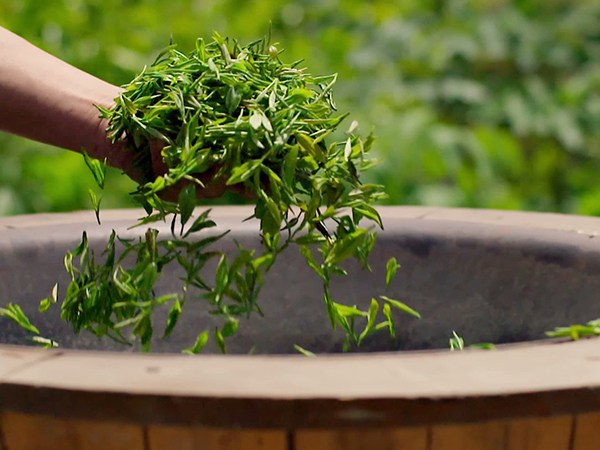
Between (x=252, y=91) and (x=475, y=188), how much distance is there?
247 centimetres

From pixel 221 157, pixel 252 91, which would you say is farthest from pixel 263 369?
pixel 252 91

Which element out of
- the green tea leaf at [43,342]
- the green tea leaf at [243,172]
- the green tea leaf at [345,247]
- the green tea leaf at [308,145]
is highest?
the green tea leaf at [308,145]

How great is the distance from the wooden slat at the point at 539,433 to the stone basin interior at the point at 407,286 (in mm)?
747

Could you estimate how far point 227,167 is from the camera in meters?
1.16

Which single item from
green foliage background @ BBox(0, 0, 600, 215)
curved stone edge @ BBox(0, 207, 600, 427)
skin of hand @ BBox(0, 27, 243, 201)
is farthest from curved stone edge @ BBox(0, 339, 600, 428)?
green foliage background @ BBox(0, 0, 600, 215)

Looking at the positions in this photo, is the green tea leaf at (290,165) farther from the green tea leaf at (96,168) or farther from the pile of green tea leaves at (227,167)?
the green tea leaf at (96,168)

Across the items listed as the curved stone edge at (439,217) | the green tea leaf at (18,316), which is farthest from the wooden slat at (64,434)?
the curved stone edge at (439,217)

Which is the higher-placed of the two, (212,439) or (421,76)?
(421,76)

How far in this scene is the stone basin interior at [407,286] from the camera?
5.31 ft

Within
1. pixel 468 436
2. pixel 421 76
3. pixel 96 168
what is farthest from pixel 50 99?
pixel 421 76

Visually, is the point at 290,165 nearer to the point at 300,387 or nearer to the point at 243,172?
the point at 243,172

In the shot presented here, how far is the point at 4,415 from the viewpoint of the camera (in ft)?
2.75

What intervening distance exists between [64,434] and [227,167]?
471 millimetres

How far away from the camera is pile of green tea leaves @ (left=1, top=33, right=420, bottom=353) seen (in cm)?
114
